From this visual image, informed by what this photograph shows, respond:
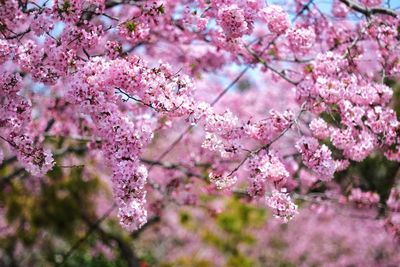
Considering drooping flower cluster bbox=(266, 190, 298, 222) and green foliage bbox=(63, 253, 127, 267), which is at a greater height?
drooping flower cluster bbox=(266, 190, 298, 222)

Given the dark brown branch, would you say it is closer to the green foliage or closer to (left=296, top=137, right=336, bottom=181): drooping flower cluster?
(left=296, top=137, right=336, bottom=181): drooping flower cluster

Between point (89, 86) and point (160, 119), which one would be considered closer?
point (89, 86)

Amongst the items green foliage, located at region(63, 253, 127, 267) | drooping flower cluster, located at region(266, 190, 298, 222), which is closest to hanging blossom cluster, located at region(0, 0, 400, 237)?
drooping flower cluster, located at region(266, 190, 298, 222)

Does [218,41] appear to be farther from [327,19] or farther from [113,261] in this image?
[113,261]

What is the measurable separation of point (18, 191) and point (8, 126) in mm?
6957

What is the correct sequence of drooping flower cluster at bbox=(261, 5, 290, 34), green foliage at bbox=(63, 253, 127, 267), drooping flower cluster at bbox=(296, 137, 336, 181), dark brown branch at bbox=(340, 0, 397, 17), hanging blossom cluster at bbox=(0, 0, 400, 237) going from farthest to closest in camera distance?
1. green foliage at bbox=(63, 253, 127, 267)
2. dark brown branch at bbox=(340, 0, 397, 17)
3. drooping flower cluster at bbox=(261, 5, 290, 34)
4. drooping flower cluster at bbox=(296, 137, 336, 181)
5. hanging blossom cluster at bbox=(0, 0, 400, 237)

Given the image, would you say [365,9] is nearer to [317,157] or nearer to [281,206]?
[317,157]

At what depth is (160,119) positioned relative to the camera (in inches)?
225

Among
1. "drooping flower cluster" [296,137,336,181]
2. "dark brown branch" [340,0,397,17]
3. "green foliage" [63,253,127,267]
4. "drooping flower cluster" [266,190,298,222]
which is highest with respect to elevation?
"dark brown branch" [340,0,397,17]

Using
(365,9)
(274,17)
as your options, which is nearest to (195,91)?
(274,17)

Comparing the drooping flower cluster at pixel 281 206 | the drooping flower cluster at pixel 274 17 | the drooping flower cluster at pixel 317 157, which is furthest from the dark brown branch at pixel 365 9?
the drooping flower cluster at pixel 281 206

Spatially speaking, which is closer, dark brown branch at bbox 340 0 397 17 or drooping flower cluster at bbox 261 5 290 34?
drooping flower cluster at bbox 261 5 290 34

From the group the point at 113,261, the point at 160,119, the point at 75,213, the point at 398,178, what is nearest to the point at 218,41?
the point at 160,119

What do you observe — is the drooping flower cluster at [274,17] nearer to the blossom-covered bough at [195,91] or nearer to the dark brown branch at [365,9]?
the blossom-covered bough at [195,91]
